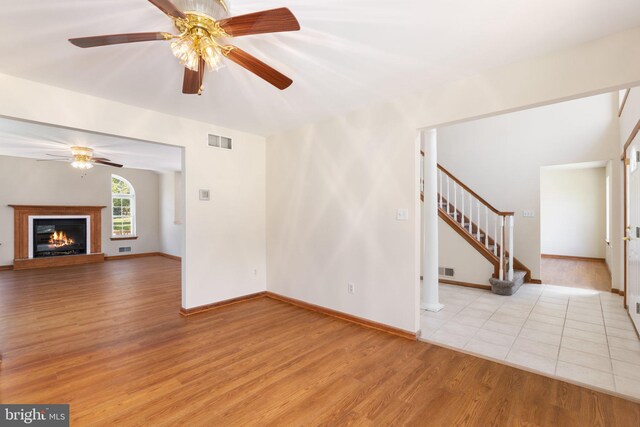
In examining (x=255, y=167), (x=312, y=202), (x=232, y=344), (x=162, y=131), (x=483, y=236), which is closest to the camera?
(x=232, y=344)

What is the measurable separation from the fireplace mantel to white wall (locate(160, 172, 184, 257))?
1.55m

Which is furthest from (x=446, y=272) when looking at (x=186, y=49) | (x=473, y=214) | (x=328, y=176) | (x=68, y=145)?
(x=68, y=145)

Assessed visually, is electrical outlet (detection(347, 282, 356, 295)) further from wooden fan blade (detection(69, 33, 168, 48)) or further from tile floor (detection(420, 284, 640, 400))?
wooden fan blade (detection(69, 33, 168, 48))

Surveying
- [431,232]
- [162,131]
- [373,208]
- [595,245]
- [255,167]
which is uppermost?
[162,131]

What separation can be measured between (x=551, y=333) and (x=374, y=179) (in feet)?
8.22

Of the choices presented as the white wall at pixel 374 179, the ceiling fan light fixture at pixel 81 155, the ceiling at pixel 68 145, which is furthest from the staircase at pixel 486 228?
the ceiling fan light fixture at pixel 81 155

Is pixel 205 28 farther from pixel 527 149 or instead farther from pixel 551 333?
pixel 527 149

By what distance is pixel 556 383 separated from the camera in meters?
2.28

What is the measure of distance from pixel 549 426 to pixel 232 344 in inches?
102

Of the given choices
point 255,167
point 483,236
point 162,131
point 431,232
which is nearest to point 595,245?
point 483,236

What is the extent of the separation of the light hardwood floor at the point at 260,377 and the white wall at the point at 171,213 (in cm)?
469

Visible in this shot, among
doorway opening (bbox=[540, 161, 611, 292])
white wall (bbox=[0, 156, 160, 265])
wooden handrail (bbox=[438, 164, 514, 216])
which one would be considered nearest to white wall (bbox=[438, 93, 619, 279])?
wooden handrail (bbox=[438, 164, 514, 216])

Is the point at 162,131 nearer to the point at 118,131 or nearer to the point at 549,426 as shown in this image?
the point at 118,131

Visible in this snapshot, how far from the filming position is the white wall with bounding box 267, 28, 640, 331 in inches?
88.0
